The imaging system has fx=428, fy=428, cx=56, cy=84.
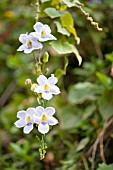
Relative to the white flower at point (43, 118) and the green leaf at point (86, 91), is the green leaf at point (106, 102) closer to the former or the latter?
the green leaf at point (86, 91)

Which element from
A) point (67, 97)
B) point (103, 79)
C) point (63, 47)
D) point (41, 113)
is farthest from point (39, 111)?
point (67, 97)

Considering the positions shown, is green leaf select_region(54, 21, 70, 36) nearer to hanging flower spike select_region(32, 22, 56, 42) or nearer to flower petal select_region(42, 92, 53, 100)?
hanging flower spike select_region(32, 22, 56, 42)

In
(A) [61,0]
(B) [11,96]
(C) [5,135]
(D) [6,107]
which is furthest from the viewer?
(B) [11,96]

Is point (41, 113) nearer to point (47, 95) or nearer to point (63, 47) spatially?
point (47, 95)

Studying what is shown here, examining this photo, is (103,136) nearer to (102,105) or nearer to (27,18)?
(102,105)

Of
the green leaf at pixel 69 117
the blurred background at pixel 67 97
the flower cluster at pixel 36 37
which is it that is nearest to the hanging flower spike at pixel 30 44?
the flower cluster at pixel 36 37

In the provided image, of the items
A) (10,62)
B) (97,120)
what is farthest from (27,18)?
(97,120)

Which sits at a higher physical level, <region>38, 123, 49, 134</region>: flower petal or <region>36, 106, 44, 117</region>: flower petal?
<region>36, 106, 44, 117</region>: flower petal

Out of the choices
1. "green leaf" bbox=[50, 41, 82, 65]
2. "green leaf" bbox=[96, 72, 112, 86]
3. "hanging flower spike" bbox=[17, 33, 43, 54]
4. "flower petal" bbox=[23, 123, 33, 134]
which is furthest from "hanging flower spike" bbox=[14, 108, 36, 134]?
"green leaf" bbox=[96, 72, 112, 86]
